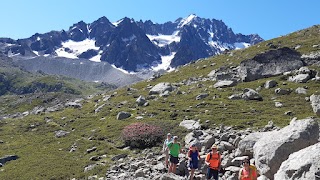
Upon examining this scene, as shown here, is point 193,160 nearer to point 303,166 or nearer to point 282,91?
point 303,166

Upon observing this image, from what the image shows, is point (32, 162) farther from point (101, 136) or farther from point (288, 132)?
point (288, 132)

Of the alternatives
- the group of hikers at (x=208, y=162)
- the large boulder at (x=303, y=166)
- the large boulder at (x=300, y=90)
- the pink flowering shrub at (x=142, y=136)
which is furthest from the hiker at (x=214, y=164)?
the large boulder at (x=300, y=90)

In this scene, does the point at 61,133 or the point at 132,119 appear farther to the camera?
the point at 132,119

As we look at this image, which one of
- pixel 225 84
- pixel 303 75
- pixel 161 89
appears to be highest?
pixel 303 75

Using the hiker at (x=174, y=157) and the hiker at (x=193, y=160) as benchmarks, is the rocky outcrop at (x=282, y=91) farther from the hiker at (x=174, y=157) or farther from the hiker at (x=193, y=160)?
the hiker at (x=193, y=160)

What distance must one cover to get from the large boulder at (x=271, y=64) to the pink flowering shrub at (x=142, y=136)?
26705mm

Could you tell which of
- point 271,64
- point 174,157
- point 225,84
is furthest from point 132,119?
point 271,64

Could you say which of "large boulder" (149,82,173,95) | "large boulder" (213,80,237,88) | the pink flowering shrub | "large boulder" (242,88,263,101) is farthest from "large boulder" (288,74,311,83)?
the pink flowering shrub

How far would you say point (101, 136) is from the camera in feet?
152

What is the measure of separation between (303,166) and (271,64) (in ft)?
159

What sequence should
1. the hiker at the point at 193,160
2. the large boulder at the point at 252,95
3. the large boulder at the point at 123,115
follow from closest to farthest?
the hiker at the point at 193,160 < the large boulder at the point at 252,95 < the large boulder at the point at 123,115

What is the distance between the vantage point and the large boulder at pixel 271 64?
61.7 meters

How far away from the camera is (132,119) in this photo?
5175 centimetres

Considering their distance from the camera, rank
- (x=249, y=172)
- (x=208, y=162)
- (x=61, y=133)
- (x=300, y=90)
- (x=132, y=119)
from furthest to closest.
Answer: (x=132, y=119)
(x=61, y=133)
(x=300, y=90)
(x=208, y=162)
(x=249, y=172)
